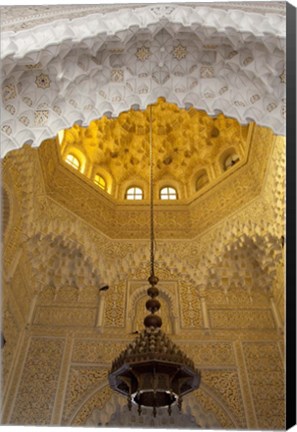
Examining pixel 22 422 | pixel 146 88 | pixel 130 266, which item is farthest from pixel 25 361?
pixel 146 88

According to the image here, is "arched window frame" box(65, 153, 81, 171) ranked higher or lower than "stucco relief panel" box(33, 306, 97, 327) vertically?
higher

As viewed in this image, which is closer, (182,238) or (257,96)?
(257,96)

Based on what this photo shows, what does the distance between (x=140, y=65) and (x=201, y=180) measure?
10.7 ft

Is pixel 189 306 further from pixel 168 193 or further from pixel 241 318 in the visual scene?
pixel 168 193

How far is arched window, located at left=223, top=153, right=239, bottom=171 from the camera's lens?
6861 mm

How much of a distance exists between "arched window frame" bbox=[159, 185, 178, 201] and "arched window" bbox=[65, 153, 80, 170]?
1213 millimetres

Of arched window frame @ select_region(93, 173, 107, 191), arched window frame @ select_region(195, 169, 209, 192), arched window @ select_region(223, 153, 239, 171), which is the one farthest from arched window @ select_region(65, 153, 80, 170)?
arched window @ select_region(223, 153, 239, 171)

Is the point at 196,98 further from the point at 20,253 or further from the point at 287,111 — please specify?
the point at 20,253

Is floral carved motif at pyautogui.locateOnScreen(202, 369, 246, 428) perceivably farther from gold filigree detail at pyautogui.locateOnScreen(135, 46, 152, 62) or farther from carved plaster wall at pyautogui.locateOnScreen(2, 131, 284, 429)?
gold filigree detail at pyautogui.locateOnScreen(135, 46, 152, 62)

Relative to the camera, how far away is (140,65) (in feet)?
13.9

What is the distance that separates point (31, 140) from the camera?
4066 mm

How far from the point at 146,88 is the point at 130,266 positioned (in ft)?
9.95

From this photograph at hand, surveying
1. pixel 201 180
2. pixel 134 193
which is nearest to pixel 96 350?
pixel 134 193

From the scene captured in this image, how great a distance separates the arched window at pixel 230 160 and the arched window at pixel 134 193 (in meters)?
1.20
